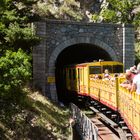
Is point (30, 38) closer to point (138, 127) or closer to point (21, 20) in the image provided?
point (21, 20)

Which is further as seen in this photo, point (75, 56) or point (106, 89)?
point (75, 56)

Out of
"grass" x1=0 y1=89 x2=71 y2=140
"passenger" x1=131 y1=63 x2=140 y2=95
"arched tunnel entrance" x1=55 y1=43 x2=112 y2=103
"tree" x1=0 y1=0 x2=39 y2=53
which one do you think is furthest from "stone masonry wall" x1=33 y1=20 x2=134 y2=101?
"passenger" x1=131 y1=63 x2=140 y2=95

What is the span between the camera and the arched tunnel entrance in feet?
109

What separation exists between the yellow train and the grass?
254 cm

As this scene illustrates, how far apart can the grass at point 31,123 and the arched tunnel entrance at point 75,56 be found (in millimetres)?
10714

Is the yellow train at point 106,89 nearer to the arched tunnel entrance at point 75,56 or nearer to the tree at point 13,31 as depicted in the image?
the arched tunnel entrance at point 75,56

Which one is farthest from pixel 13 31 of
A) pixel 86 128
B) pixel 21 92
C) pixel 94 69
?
pixel 86 128

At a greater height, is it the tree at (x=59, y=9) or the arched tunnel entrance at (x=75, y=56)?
the tree at (x=59, y=9)

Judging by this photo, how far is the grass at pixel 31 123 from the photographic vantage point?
58.2ft

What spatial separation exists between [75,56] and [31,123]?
2044cm

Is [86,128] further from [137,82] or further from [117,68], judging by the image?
[117,68]

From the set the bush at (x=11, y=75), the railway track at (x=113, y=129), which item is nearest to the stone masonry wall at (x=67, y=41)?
the railway track at (x=113, y=129)

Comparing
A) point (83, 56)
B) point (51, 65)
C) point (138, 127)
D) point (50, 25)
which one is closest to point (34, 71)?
point (51, 65)

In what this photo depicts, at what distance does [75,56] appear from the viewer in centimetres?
3906
